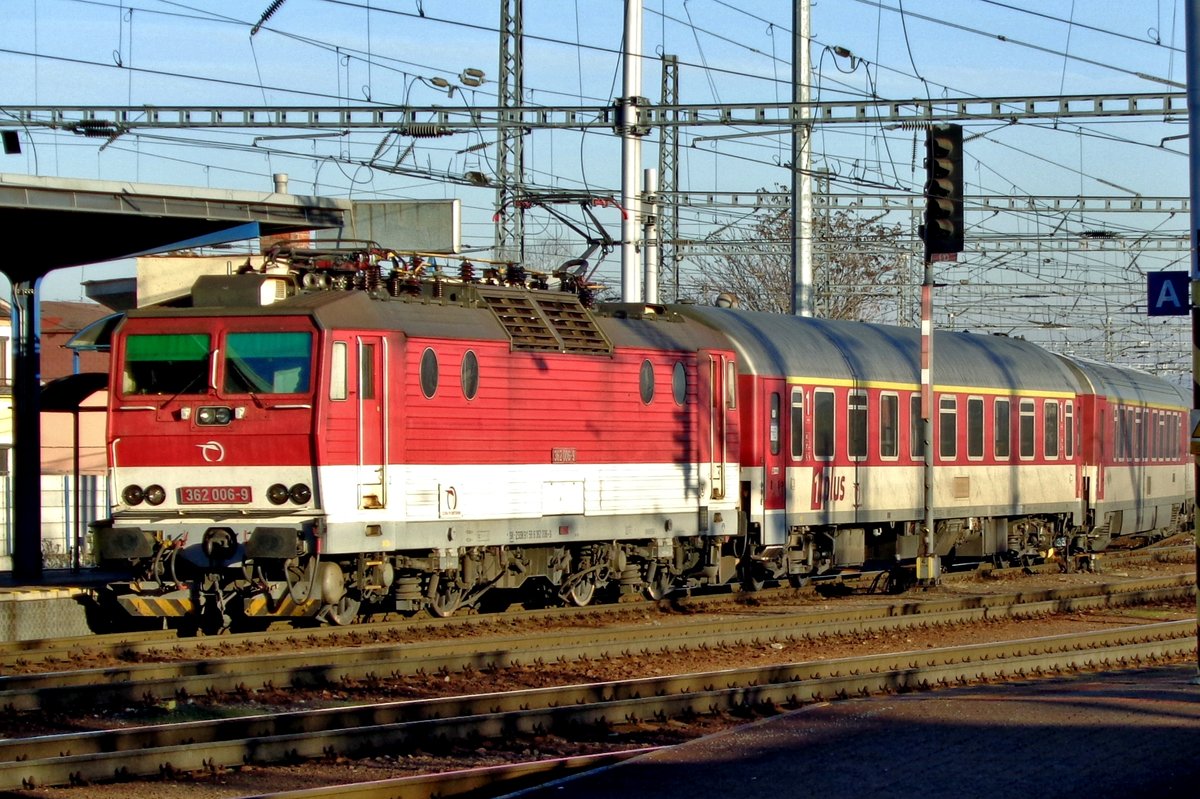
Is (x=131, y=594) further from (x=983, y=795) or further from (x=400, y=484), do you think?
(x=983, y=795)

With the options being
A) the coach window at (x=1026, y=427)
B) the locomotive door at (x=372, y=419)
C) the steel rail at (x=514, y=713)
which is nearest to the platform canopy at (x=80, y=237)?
the locomotive door at (x=372, y=419)

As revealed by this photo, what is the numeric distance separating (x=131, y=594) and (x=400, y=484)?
2.88m

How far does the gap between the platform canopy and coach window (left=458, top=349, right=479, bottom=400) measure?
172 inches

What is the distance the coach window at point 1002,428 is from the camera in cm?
2558

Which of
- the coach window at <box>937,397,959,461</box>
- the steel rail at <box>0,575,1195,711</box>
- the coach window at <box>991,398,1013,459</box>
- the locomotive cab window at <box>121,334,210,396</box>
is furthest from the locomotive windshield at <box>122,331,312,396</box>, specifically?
the coach window at <box>991,398,1013,459</box>

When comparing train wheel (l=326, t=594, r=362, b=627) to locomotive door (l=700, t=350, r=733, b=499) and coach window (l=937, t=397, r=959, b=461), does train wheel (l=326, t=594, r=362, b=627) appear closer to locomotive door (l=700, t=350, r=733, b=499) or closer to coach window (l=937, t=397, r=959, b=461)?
locomotive door (l=700, t=350, r=733, b=499)

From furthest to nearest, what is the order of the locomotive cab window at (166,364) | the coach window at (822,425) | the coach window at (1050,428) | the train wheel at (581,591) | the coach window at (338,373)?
the coach window at (1050,428) → the coach window at (822,425) → the train wheel at (581,591) → the locomotive cab window at (166,364) → the coach window at (338,373)

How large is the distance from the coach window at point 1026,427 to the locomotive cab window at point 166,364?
47.8ft

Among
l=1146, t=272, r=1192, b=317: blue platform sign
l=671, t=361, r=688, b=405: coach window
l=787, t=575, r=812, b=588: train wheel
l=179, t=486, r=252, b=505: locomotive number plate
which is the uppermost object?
l=1146, t=272, r=1192, b=317: blue platform sign

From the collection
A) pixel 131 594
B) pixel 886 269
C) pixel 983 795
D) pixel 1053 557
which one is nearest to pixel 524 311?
pixel 131 594

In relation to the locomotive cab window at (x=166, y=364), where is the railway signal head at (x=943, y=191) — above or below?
above

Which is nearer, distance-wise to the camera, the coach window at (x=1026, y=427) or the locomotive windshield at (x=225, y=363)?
the locomotive windshield at (x=225, y=363)

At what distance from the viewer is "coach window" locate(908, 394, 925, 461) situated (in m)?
24.1

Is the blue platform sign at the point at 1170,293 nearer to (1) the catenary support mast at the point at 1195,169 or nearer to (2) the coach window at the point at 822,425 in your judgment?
(1) the catenary support mast at the point at 1195,169
